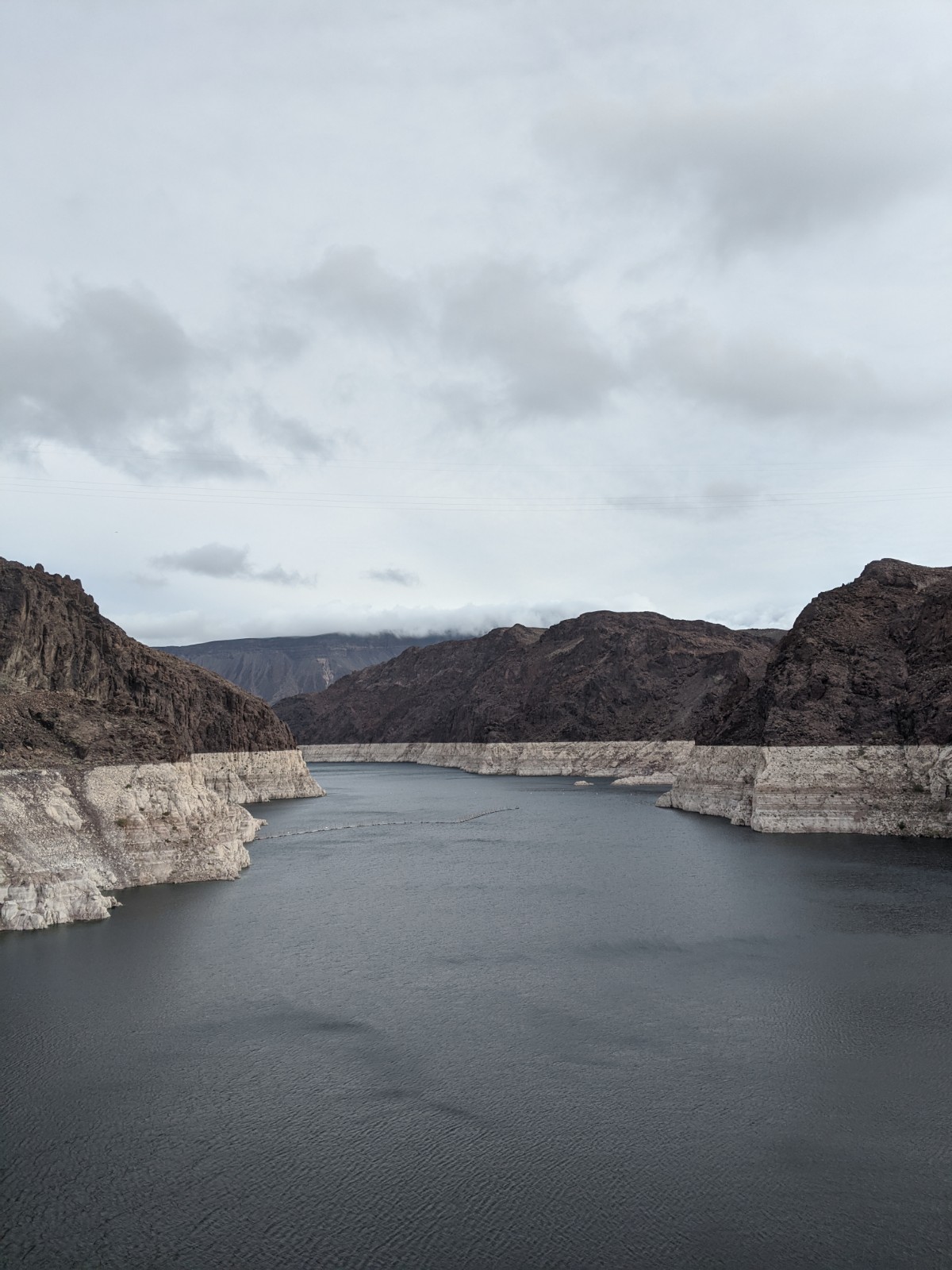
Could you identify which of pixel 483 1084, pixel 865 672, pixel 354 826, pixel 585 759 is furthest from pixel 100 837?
pixel 585 759

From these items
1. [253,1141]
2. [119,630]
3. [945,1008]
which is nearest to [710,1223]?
[253,1141]

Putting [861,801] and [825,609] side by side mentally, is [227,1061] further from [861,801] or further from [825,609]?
[825,609]

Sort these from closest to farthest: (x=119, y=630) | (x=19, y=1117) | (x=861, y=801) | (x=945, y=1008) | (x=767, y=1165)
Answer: (x=767, y=1165), (x=19, y=1117), (x=945, y=1008), (x=861, y=801), (x=119, y=630)

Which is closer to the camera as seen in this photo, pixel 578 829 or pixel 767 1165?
pixel 767 1165

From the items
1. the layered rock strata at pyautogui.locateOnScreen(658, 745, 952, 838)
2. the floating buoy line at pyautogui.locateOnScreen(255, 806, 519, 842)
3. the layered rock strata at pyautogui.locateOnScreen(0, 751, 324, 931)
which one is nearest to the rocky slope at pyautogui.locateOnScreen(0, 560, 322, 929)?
the layered rock strata at pyautogui.locateOnScreen(0, 751, 324, 931)

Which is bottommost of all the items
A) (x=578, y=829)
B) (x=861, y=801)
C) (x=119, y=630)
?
(x=578, y=829)

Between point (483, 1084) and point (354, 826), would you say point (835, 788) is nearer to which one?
point (354, 826)

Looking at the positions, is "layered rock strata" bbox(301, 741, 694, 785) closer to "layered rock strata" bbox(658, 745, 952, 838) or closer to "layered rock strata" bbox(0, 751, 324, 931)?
"layered rock strata" bbox(658, 745, 952, 838)

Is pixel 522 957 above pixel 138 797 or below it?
below

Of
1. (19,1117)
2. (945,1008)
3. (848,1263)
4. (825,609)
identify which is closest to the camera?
(848,1263)
